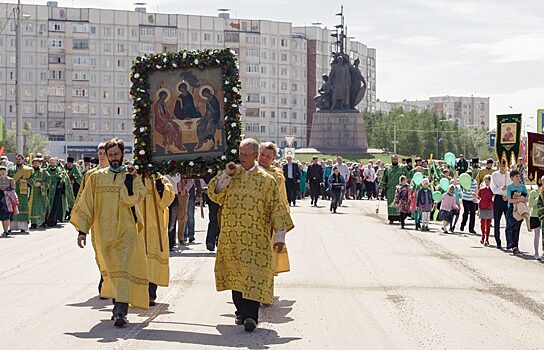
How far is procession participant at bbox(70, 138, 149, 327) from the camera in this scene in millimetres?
11328

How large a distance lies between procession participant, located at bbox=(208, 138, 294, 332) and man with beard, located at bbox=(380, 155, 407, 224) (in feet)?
64.1

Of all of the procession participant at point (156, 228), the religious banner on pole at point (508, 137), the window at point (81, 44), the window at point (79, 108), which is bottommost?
the procession participant at point (156, 228)

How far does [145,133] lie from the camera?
12508mm

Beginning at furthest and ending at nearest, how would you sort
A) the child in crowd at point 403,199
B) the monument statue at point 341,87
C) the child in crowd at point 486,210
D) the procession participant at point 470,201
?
1. the monument statue at point 341,87
2. the child in crowd at point 403,199
3. the procession participant at point 470,201
4. the child in crowd at point 486,210

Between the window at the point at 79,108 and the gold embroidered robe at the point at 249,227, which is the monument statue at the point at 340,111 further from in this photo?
the gold embroidered robe at the point at 249,227

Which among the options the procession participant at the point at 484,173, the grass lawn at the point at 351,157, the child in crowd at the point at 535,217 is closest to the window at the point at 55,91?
the grass lawn at the point at 351,157

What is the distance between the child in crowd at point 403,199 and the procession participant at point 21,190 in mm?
9300

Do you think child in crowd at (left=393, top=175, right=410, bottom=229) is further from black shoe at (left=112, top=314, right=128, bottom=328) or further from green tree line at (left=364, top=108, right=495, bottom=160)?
green tree line at (left=364, top=108, right=495, bottom=160)

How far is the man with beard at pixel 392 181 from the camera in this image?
30.6 m

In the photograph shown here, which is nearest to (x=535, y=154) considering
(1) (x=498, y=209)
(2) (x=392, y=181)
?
(2) (x=392, y=181)

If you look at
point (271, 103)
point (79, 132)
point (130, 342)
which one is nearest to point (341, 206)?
point (130, 342)

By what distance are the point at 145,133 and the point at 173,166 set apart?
50cm

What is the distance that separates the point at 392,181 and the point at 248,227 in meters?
20.3

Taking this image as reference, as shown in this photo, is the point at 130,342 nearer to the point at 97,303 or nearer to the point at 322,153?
the point at 97,303
